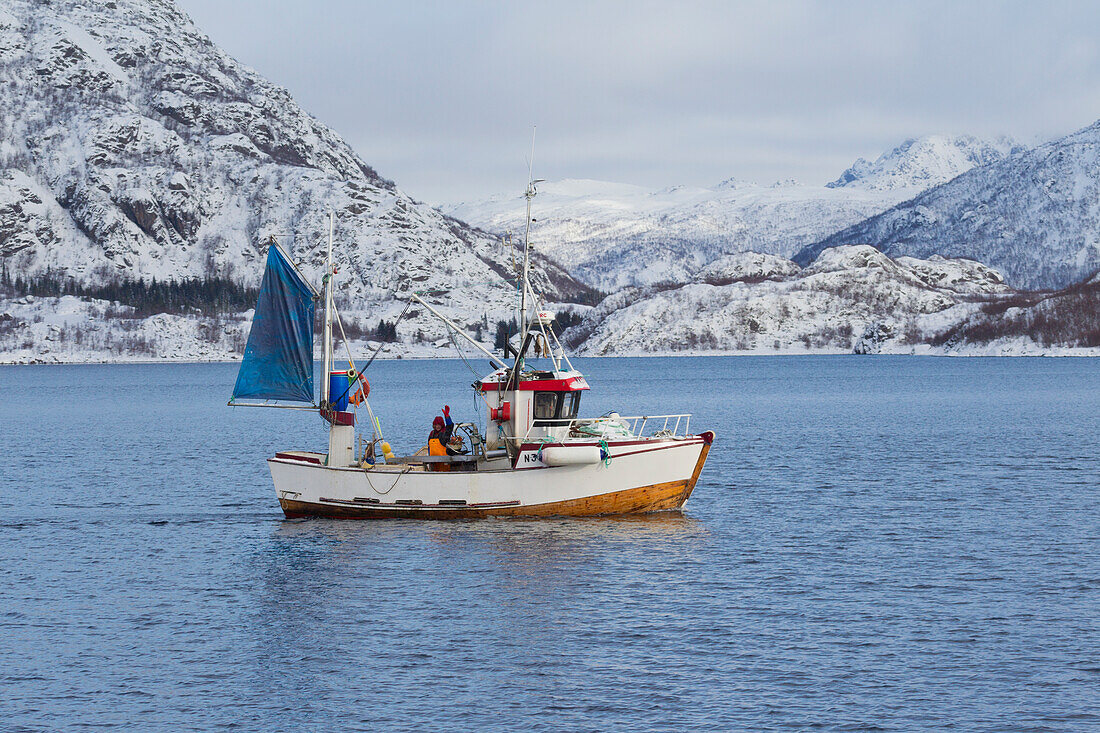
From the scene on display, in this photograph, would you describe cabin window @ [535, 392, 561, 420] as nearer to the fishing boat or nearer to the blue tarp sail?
the fishing boat

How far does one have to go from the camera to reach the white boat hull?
52219 mm

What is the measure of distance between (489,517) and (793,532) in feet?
42.5

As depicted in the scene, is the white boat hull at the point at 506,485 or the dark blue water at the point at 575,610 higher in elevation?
the white boat hull at the point at 506,485

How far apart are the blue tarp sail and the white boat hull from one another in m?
3.29

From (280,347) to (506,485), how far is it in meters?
12.2

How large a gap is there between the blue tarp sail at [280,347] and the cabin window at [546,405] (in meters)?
10.2

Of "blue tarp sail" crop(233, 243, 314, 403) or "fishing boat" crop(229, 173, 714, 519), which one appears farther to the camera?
"blue tarp sail" crop(233, 243, 314, 403)

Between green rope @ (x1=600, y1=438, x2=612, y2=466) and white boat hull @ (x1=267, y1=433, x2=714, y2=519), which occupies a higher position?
green rope @ (x1=600, y1=438, x2=612, y2=466)

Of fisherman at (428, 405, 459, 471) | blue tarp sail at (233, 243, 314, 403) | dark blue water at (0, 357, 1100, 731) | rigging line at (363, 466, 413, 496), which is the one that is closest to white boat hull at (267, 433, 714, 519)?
rigging line at (363, 466, 413, 496)

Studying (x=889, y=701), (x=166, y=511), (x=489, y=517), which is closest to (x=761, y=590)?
(x=889, y=701)

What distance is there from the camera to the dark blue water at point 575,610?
29766mm

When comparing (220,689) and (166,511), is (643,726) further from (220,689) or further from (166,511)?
(166,511)

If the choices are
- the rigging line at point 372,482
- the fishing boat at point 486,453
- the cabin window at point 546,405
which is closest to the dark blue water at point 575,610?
the fishing boat at point 486,453

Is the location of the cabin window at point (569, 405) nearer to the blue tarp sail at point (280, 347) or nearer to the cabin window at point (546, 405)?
the cabin window at point (546, 405)
